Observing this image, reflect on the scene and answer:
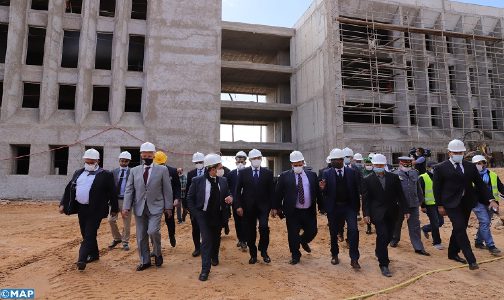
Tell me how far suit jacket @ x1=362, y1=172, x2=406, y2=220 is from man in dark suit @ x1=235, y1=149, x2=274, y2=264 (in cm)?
164

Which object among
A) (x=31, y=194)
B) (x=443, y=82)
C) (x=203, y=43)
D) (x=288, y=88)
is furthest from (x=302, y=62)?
(x=31, y=194)

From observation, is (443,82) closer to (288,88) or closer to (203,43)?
(288,88)

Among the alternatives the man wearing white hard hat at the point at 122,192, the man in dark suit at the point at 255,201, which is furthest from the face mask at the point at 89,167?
the man in dark suit at the point at 255,201

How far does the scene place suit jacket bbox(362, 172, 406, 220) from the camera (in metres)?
5.46

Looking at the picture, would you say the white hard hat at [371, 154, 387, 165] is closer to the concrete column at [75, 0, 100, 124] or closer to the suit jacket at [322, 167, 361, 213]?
the suit jacket at [322, 167, 361, 213]

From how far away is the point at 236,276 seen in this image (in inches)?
203

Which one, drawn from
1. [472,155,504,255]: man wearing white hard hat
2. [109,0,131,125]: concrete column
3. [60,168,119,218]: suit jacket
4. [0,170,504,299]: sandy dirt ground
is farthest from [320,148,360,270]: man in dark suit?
[109,0,131,125]: concrete column

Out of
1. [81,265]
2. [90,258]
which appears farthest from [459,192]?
[90,258]

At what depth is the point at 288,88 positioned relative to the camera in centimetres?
2727

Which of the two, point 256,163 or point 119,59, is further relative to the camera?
point 119,59

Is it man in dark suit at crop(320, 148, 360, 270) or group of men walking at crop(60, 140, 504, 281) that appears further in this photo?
man in dark suit at crop(320, 148, 360, 270)

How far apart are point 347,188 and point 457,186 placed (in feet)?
5.60

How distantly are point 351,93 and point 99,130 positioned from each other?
1586 cm

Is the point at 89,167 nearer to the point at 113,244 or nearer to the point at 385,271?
the point at 113,244
